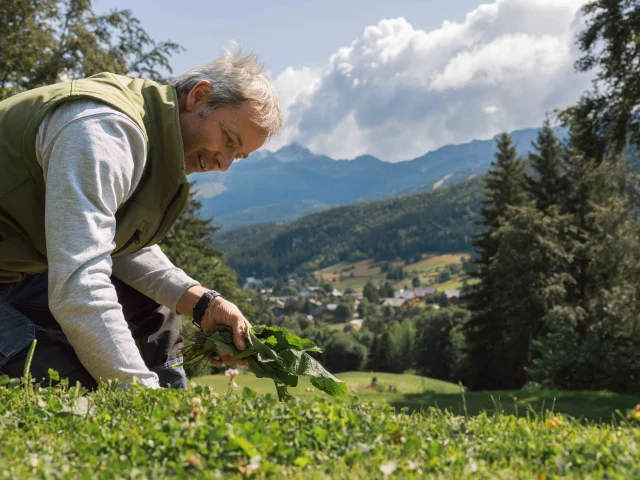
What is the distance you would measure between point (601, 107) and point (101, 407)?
A: 15.7m

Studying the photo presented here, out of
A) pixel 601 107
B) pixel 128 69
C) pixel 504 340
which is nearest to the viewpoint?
pixel 601 107

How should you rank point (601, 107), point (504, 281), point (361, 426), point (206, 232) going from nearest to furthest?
point (361, 426)
point (601, 107)
point (504, 281)
point (206, 232)

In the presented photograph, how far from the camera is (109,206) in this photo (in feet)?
9.48

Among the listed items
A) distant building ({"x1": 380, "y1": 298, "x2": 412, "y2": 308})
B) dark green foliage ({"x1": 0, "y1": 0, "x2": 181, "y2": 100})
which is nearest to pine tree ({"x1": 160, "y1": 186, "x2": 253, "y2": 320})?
dark green foliage ({"x1": 0, "y1": 0, "x2": 181, "y2": 100})

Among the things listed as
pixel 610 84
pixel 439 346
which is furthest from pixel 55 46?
pixel 439 346

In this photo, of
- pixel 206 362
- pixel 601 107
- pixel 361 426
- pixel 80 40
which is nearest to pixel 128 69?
pixel 80 40

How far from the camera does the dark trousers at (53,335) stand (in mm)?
3367

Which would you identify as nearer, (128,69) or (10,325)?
(10,325)

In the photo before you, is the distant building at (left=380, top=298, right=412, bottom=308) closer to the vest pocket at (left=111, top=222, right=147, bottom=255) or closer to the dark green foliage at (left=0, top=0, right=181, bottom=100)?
the dark green foliage at (left=0, top=0, right=181, bottom=100)

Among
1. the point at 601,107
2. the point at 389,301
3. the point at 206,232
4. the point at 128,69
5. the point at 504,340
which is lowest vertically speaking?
the point at 389,301

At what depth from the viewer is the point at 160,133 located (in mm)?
3316

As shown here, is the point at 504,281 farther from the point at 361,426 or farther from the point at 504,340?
the point at 361,426

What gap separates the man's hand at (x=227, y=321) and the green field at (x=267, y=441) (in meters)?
0.88

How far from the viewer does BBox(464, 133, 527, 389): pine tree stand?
1625 inches
